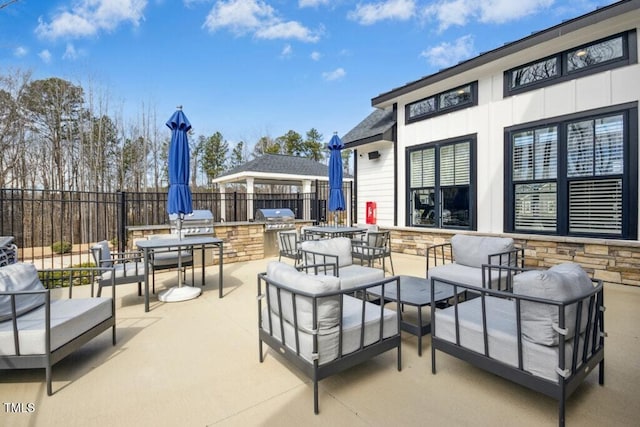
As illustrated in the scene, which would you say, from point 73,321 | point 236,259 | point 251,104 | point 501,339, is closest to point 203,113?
point 251,104

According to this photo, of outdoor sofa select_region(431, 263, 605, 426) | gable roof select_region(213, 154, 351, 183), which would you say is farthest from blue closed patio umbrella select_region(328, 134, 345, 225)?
gable roof select_region(213, 154, 351, 183)

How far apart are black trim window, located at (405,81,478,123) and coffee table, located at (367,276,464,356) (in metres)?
5.11

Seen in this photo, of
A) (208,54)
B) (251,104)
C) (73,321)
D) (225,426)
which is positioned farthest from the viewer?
(251,104)

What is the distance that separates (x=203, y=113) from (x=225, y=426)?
20363 mm

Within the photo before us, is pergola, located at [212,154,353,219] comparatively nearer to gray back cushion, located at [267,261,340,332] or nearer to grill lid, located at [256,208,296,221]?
grill lid, located at [256,208,296,221]

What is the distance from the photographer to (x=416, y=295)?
3238 millimetres

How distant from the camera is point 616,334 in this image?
322 centimetres

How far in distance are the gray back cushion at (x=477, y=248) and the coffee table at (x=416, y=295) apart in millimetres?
984

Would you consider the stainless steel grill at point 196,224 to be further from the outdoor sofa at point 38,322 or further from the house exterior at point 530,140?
the house exterior at point 530,140

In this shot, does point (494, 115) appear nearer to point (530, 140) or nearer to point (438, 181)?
point (530, 140)

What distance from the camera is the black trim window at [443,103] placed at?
7.05 meters

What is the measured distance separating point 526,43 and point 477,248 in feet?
13.5

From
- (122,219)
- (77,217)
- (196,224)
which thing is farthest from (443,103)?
(77,217)

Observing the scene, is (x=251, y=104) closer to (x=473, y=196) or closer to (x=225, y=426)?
(x=473, y=196)
